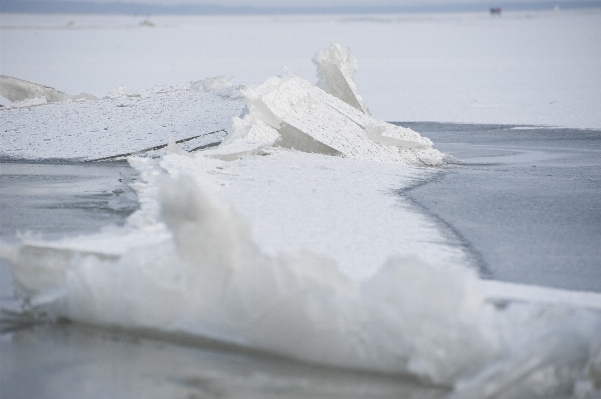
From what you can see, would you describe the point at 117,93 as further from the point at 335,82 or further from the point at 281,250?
the point at 281,250

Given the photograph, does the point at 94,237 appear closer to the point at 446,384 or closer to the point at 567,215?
the point at 446,384

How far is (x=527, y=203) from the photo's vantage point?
477 centimetres

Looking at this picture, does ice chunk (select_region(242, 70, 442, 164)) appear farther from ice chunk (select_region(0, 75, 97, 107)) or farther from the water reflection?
the water reflection

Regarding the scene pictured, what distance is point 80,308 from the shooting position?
2.70 m

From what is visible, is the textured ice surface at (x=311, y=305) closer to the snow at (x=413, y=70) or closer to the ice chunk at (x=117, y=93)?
the ice chunk at (x=117, y=93)

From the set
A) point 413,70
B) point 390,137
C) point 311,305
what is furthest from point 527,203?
point 413,70

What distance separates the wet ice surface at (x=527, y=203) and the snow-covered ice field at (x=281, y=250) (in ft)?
0.08

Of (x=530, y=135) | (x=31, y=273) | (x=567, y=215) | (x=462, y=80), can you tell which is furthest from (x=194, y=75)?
(x=31, y=273)

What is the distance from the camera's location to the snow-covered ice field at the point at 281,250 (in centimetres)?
224

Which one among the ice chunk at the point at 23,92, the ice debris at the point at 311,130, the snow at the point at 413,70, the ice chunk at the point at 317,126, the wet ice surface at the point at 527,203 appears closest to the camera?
the wet ice surface at the point at 527,203

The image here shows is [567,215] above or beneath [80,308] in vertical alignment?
beneath

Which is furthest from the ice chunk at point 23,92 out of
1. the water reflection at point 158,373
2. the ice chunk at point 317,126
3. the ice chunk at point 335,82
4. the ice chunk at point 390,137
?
the water reflection at point 158,373

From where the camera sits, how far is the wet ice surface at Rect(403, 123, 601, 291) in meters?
3.38

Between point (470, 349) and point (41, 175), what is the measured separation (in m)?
4.08
